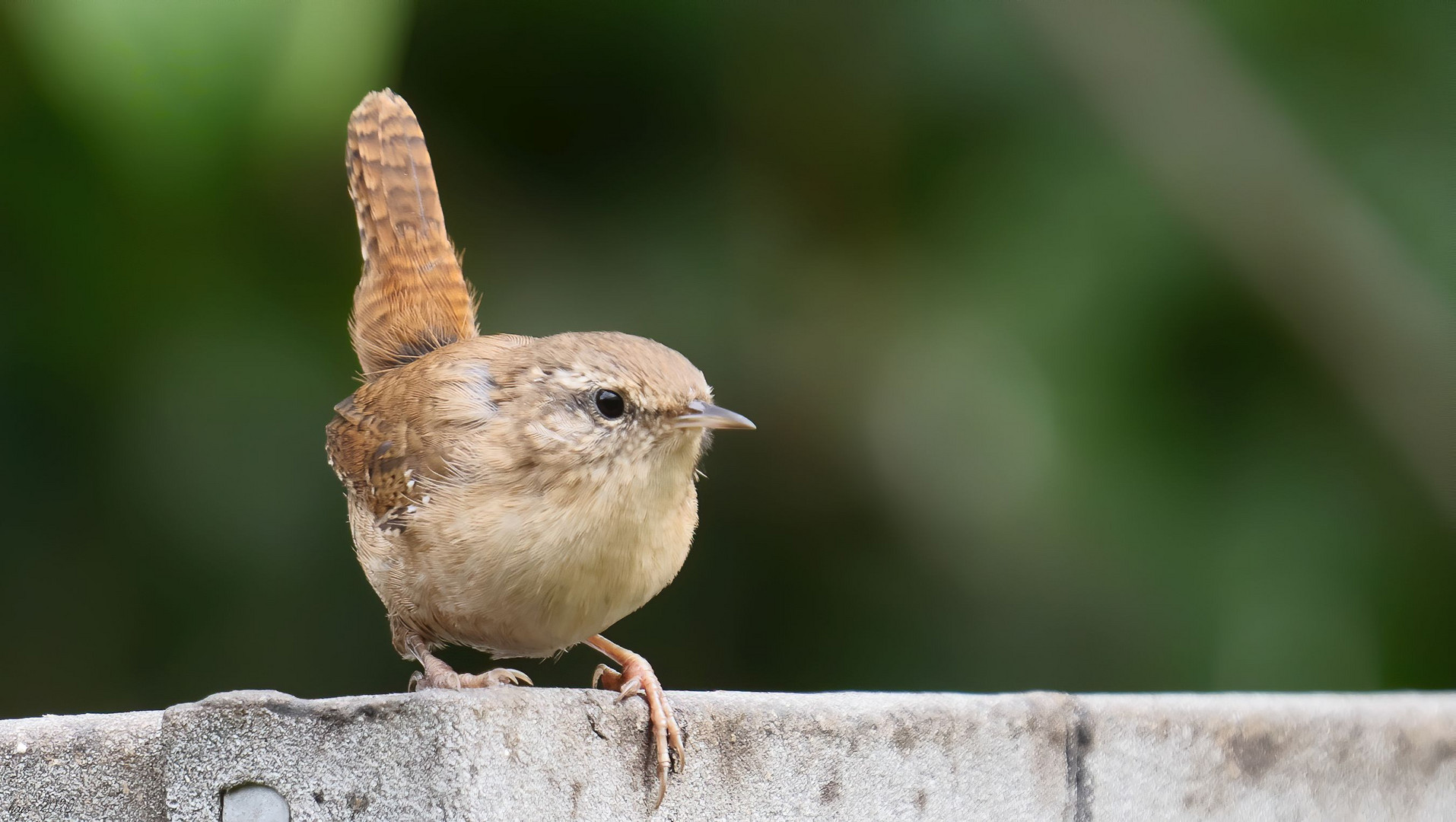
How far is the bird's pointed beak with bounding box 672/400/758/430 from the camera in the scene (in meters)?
1.83

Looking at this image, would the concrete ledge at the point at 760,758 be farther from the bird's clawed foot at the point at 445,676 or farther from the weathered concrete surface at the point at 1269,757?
the bird's clawed foot at the point at 445,676

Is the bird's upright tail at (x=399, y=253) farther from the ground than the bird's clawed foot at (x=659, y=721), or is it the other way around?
the bird's upright tail at (x=399, y=253)

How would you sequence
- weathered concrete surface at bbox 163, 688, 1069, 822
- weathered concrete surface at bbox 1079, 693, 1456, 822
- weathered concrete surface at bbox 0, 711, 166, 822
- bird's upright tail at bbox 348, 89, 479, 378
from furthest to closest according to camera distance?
1. bird's upright tail at bbox 348, 89, 479, 378
2. weathered concrete surface at bbox 1079, 693, 1456, 822
3. weathered concrete surface at bbox 0, 711, 166, 822
4. weathered concrete surface at bbox 163, 688, 1069, 822

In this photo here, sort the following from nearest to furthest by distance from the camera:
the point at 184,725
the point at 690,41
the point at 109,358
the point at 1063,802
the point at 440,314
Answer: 1. the point at 184,725
2. the point at 1063,802
3. the point at 440,314
4. the point at 109,358
5. the point at 690,41

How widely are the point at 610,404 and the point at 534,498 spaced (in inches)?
6.2

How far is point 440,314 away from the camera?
8.48 feet

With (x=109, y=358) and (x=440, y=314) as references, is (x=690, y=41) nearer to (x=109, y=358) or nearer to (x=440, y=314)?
(x=440, y=314)

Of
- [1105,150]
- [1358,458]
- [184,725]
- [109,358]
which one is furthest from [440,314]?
[1358,458]

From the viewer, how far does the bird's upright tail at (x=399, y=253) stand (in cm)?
258

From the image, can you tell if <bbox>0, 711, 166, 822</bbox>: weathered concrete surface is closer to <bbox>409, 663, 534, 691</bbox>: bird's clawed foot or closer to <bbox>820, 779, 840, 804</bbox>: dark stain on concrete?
<bbox>409, 663, 534, 691</bbox>: bird's clawed foot

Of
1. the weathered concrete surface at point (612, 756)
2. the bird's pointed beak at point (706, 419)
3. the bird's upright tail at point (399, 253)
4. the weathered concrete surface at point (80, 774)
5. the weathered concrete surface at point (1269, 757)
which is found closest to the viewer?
the weathered concrete surface at point (612, 756)

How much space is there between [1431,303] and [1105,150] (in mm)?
899

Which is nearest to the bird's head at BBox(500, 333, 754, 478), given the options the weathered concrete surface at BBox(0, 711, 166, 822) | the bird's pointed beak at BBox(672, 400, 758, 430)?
the bird's pointed beak at BBox(672, 400, 758, 430)

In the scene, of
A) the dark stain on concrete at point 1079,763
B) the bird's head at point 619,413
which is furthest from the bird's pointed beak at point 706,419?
the dark stain on concrete at point 1079,763
